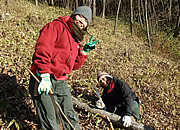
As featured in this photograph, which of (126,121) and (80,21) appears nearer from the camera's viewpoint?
(80,21)

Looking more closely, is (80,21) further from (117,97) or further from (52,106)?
(117,97)

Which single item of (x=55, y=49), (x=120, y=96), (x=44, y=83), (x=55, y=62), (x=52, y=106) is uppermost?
(x=55, y=49)

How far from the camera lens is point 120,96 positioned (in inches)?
139

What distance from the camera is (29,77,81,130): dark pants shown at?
6.59 ft

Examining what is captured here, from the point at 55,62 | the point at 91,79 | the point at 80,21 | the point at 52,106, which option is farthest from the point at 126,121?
the point at 80,21

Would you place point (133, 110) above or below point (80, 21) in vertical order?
below

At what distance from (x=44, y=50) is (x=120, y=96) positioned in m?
2.24

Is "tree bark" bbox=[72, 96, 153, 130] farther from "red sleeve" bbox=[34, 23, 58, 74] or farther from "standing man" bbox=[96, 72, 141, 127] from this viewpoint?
"red sleeve" bbox=[34, 23, 58, 74]

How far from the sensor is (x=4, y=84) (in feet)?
11.3

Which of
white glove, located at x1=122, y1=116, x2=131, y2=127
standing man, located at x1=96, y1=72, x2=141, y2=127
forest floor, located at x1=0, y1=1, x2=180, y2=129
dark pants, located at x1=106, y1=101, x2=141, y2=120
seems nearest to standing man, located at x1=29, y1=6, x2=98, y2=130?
forest floor, located at x1=0, y1=1, x2=180, y2=129

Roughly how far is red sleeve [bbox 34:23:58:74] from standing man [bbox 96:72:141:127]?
5.78ft

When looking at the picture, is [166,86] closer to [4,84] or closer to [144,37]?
[4,84]

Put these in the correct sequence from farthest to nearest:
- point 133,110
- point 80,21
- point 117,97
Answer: point 117,97, point 133,110, point 80,21

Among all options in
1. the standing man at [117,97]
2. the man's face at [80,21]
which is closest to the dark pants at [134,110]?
the standing man at [117,97]
